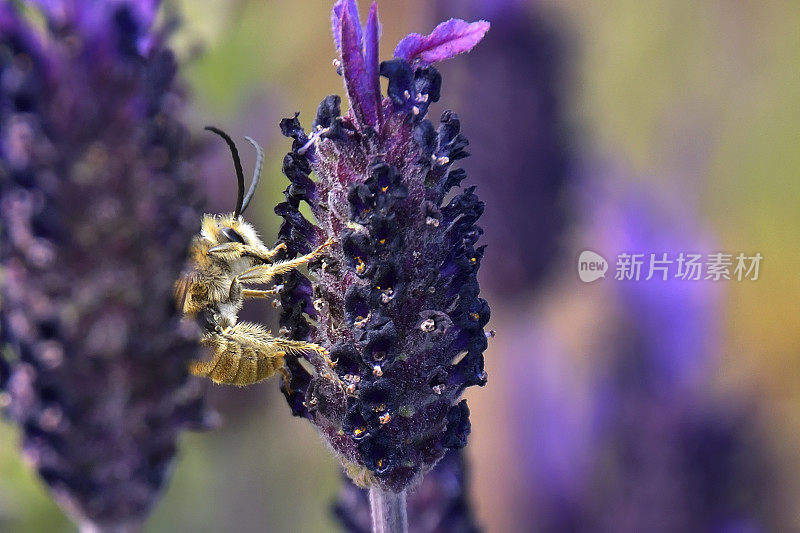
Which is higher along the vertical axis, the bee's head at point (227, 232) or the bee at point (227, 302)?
the bee's head at point (227, 232)

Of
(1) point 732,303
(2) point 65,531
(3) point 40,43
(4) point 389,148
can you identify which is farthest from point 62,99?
A: (1) point 732,303

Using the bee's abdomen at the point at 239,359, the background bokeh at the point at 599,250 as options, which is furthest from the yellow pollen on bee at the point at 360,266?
the background bokeh at the point at 599,250

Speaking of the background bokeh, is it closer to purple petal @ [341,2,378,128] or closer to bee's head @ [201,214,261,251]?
bee's head @ [201,214,261,251]

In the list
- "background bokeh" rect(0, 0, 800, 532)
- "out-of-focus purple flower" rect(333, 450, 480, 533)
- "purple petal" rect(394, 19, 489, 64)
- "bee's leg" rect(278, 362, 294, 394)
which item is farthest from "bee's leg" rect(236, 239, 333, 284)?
"background bokeh" rect(0, 0, 800, 532)

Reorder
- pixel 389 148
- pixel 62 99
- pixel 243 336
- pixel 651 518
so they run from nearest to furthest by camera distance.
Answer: pixel 62 99 < pixel 389 148 < pixel 243 336 < pixel 651 518

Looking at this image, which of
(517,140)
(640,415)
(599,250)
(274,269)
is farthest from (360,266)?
(599,250)

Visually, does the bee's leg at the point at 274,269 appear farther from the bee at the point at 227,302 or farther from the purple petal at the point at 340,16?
the purple petal at the point at 340,16

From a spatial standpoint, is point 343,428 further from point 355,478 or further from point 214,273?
point 214,273
